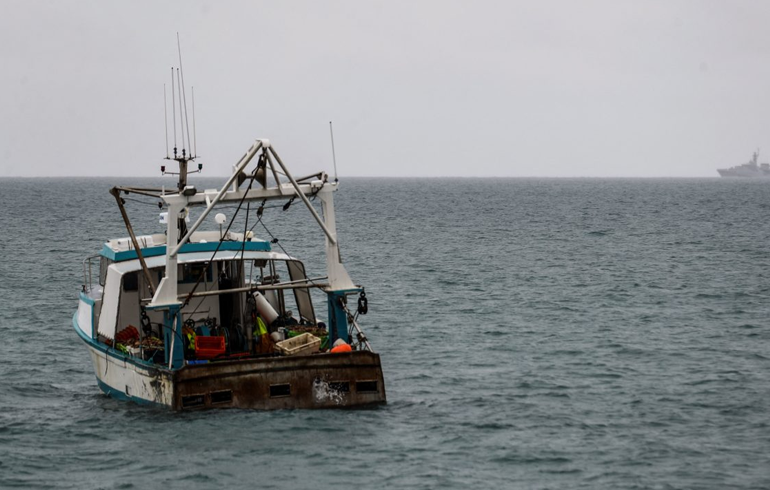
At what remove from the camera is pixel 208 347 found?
25.0m

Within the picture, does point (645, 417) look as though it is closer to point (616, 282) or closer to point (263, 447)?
point (263, 447)

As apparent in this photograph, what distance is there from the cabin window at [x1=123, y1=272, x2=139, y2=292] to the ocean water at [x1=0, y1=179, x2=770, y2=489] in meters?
2.89

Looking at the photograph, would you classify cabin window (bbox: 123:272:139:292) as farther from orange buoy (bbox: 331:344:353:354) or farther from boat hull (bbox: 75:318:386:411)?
orange buoy (bbox: 331:344:353:354)

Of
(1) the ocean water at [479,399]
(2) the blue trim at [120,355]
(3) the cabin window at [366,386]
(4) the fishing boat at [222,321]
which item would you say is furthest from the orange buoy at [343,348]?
(2) the blue trim at [120,355]

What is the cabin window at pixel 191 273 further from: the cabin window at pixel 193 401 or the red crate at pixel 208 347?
the cabin window at pixel 193 401

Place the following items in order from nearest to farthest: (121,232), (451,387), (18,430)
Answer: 1. (18,430)
2. (451,387)
3. (121,232)

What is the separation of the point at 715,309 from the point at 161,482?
27.7m

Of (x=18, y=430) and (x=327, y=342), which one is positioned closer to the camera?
(x=18, y=430)

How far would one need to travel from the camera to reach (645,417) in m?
24.2

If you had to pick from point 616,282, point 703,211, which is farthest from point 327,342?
point 703,211

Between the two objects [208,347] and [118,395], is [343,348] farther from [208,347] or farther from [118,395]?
[118,395]

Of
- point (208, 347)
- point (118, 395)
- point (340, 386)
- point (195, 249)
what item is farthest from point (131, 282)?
point (340, 386)

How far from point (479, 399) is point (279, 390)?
5.80m

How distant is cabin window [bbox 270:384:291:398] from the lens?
23.0 metres
